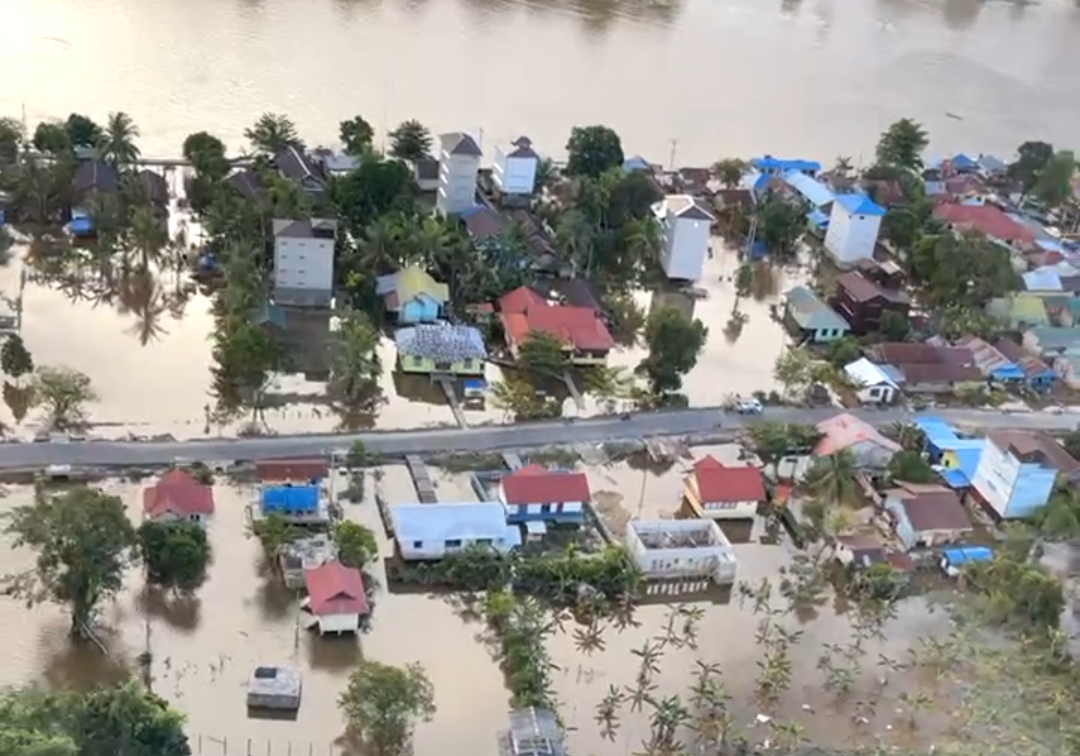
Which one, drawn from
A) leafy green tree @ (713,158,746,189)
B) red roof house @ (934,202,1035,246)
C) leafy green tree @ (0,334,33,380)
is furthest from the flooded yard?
red roof house @ (934,202,1035,246)

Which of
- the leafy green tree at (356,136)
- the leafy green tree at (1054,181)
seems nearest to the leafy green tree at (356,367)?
the leafy green tree at (356,136)

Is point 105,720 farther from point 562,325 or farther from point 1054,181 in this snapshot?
point 1054,181

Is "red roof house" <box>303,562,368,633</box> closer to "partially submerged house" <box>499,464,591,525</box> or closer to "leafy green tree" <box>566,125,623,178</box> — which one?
"partially submerged house" <box>499,464,591,525</box>

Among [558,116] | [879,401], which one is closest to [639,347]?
[879,401]

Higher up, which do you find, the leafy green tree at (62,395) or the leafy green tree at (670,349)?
the leafy green tree at (670,349)

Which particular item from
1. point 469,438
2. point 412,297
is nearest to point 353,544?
point 469,438

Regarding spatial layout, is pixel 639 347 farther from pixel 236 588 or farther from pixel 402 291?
pixel 236 588

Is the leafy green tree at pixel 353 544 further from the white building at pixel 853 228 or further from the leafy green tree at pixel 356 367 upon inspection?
the white building at pixel 853 228
